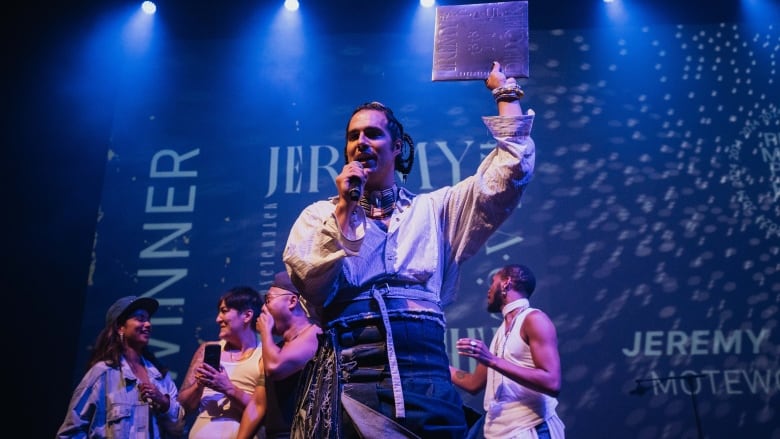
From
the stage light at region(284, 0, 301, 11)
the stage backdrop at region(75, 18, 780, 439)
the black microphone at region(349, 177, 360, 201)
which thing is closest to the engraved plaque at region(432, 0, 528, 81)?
the black microphone at region(349, 177, 360, 201)

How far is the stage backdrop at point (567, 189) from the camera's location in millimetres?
4043

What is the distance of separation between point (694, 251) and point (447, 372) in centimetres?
343

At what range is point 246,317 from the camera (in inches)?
127

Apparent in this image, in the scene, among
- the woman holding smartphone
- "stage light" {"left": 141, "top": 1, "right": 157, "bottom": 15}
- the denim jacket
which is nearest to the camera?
the woman holding smartphone

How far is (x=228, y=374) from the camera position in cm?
299

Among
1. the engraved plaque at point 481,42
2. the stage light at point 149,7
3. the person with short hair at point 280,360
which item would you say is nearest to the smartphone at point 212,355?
the person with short hair at point 280,360

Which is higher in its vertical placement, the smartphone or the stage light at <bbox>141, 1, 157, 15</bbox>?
the stage light at <bbox>141, 1, 157, 15</bbox>

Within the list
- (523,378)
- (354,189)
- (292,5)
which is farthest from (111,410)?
(292,5)

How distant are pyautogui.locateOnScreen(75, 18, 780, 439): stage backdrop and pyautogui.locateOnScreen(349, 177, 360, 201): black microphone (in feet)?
9.90

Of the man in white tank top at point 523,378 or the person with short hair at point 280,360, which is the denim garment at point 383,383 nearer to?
the person with short hair at point 280,360

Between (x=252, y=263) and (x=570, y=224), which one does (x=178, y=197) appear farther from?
(x=570, y=224)

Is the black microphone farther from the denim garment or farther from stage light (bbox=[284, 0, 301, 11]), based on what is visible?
stage light (bbox=[284, 0, 301, 11])

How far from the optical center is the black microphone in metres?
1.24

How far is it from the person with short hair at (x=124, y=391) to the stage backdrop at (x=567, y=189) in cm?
99
